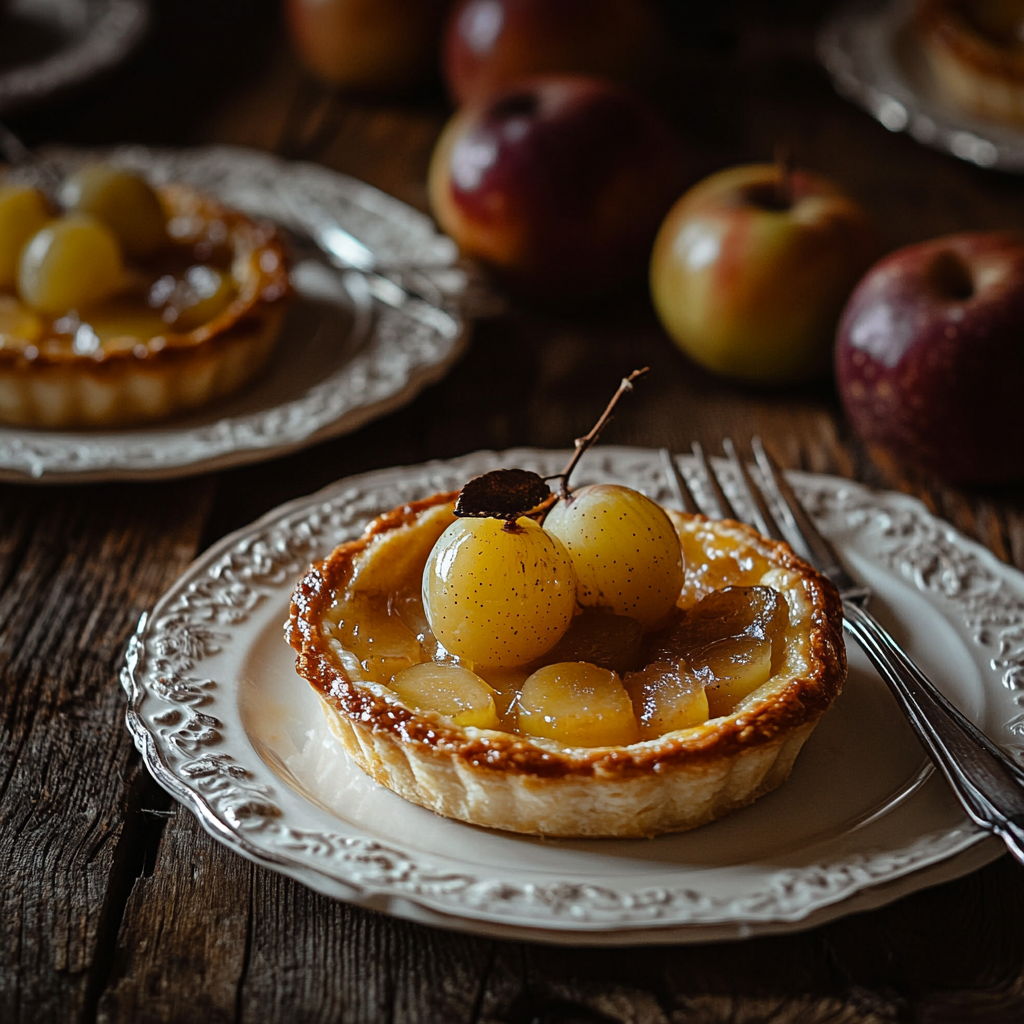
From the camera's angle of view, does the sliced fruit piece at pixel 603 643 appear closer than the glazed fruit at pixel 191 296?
Yes

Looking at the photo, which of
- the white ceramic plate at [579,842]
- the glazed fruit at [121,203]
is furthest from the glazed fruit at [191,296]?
the white ceramic plate at [579,842]

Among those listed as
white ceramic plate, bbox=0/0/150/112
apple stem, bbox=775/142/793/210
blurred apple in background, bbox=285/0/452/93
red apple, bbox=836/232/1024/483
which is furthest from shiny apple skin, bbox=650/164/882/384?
white ceramic plate, bbox=0/0/150/112

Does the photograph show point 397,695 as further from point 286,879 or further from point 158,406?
point 158,406

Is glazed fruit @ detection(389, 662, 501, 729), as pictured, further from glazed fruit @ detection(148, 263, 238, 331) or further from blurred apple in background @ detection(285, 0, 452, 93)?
blurred apple in background @ detection(285, 0, 452, 93)

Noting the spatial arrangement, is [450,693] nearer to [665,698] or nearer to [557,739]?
[557,739]

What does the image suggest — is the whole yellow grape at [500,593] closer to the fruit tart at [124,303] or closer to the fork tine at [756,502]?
the fork tine at [756,502]
